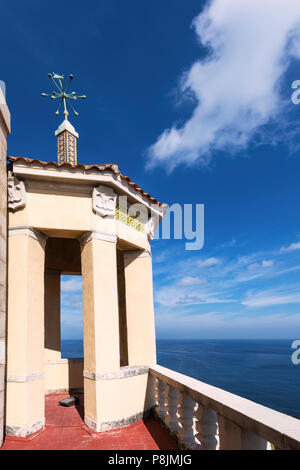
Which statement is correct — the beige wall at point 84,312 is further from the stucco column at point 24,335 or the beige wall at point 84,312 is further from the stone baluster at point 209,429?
the stone baluster at point 209,429

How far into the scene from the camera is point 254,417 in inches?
125

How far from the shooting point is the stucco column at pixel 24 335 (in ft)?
21.9

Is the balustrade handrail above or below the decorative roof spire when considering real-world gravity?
below


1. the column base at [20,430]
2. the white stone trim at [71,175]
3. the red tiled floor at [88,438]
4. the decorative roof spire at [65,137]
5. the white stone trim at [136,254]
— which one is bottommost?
the red tiled floor at [88,438]

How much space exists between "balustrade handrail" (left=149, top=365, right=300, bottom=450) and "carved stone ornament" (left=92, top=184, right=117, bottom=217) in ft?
15.5

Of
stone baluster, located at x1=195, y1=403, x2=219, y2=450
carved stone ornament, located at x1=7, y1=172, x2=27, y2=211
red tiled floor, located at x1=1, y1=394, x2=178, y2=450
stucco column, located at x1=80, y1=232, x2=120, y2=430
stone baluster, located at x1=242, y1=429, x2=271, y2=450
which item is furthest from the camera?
carved stone ornament, located at x1=7, y1=172, x2=27, y2=211

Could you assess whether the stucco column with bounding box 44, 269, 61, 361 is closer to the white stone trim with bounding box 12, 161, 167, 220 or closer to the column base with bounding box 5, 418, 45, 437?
the column base with bounding box 5, 418, 45, 437

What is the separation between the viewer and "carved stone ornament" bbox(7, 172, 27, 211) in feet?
24.3

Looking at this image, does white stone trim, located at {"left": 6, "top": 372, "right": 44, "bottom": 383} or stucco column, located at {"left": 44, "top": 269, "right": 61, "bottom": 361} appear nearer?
white stone trim, located at {"left": 6, "top": 372, "right": 44, "bottom": 383}

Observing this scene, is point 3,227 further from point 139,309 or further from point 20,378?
point 139,309

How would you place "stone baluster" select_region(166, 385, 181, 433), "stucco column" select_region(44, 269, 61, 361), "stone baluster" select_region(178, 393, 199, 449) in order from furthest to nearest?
"stucco column" select_region(44, 269, 61, 361)
"stone baluster" select_region(166, 385, 181, 433)
"stone baluster" select_region(178, 393, 199, 449)

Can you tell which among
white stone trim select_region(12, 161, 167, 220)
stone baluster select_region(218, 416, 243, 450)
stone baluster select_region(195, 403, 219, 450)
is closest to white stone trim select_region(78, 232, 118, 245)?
white stone trim select_region(12, 161, 167, 220)

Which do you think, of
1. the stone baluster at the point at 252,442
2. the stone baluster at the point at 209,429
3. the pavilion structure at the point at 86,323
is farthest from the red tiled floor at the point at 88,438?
the stone baluster at the point at 252,442

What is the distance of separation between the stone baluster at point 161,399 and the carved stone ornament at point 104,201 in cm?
452
